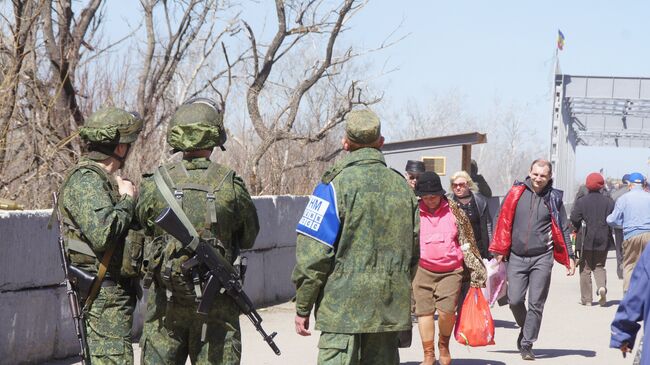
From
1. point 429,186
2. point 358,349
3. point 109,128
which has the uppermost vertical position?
point 109,128

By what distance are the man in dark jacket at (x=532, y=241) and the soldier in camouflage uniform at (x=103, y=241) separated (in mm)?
5233

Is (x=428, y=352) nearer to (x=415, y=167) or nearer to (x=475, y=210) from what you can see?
(x=475, y=210)

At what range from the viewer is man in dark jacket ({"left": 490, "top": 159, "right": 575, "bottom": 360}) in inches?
400

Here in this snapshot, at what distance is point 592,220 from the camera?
15273 mm

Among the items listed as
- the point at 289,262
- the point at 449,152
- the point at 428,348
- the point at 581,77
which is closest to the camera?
the point at 428,348

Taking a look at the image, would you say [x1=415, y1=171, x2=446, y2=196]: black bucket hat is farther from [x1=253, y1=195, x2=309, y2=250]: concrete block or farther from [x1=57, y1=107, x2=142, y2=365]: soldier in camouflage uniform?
[x1=253, y1=195, x2=309, y2=250]: concrete block

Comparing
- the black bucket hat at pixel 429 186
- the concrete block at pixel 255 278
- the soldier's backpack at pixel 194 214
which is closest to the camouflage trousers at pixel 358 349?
the soldier's backpack at pixel 194 214

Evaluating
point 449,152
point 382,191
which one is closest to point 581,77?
point 449,152

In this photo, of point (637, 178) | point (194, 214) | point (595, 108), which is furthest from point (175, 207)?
point (595, 108)

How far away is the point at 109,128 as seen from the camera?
579 cm

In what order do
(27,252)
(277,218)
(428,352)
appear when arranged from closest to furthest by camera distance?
(27,252)
(428,352)
(277,218)

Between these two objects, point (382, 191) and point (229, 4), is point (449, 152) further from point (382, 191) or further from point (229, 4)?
point (382, 191)

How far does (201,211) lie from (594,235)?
10.6 metres

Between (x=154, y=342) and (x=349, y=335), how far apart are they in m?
0.95
